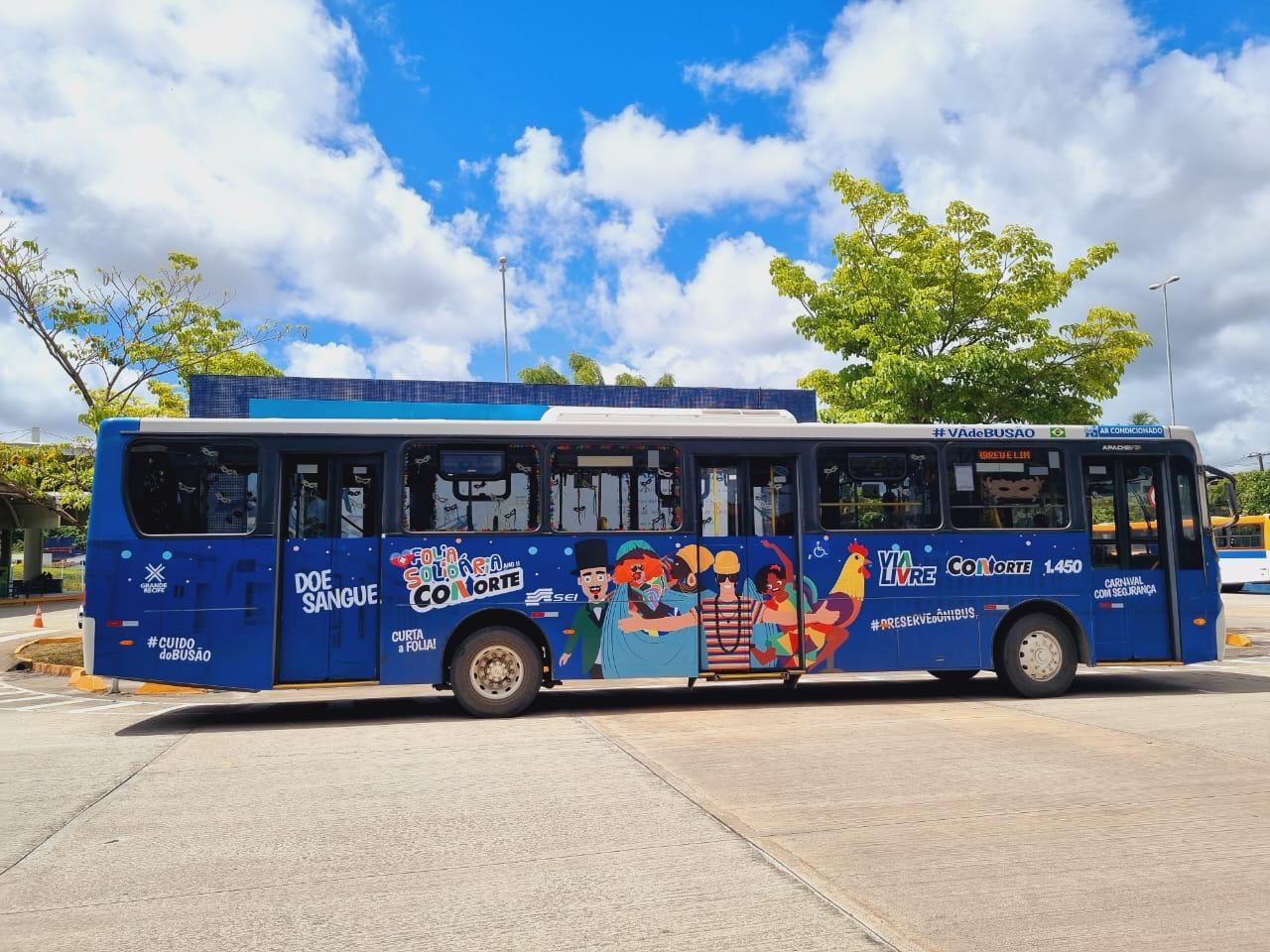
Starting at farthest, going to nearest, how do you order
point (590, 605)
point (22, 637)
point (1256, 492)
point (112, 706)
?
point (1256, 492) < point (22, 637) < point (112, 706) < point (590, 605)

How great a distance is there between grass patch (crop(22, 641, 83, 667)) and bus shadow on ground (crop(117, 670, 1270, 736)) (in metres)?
5.40

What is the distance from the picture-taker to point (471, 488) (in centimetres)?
1038

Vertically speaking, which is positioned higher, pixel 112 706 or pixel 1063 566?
pixel 1063 566

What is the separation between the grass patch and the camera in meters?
16.2

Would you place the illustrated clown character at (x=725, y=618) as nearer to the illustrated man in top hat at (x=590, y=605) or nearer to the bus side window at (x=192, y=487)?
the illustrated man in top hat at (x=590, y=605)

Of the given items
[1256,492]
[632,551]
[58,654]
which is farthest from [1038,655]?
[1256,492]

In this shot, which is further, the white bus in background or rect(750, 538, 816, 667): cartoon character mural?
the white bus in background

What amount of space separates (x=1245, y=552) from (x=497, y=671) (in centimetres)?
3490

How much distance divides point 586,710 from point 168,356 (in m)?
13.7

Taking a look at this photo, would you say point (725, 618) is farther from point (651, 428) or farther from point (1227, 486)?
point (1227, 486)

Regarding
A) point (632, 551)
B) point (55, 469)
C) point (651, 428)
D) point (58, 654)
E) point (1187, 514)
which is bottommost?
point (58, 654)

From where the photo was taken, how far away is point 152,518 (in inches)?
386

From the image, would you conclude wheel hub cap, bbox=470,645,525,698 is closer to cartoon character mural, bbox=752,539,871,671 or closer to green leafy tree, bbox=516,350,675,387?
cartoon character mural, bbox=752,539,871,671

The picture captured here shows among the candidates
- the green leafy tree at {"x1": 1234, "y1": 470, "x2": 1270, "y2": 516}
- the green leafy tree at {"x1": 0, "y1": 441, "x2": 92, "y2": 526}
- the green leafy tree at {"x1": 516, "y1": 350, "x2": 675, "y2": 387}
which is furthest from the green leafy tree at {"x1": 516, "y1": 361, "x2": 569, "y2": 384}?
the green leafy tree at {"x1": 1234, "y1": 470, "x2": 1270, "y2": 516}
